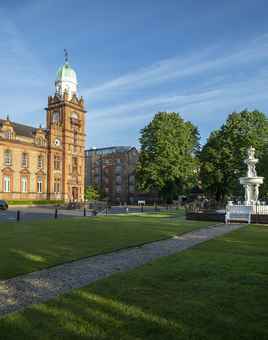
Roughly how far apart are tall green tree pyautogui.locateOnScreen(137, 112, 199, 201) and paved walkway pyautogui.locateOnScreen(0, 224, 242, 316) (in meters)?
44.4

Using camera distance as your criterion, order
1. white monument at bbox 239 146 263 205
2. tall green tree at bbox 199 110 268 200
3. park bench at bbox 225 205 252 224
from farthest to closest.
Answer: tall green tree at bbox 199 110 268 200 < white monument at bbox 239 146 263 205 < park bench at bbox 225 205 252 224

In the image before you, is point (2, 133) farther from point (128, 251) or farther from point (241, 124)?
point (128, 251)

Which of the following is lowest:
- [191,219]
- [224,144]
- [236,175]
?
[191,219]

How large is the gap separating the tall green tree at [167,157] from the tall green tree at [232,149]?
3.83m

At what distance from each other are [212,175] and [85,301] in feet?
163

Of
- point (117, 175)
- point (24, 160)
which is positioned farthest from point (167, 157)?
point (117, 175)

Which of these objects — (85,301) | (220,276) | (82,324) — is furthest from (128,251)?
(82,324)

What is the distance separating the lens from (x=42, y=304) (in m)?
5.95

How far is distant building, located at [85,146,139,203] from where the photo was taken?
90562 mm

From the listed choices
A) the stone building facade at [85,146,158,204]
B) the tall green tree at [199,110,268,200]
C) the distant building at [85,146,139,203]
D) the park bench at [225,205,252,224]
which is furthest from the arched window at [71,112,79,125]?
the park bench at [225,205,252,224]

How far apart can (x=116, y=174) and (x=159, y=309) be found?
86.7 m

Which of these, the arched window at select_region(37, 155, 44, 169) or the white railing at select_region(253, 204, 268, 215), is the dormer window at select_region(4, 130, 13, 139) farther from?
the white railing at select_region(253, 204, 268, 215)

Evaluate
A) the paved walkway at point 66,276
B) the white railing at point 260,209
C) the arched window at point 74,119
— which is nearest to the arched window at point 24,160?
the arched window at point 74,119

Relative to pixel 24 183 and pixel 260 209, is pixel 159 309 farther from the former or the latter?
pixel 24 183
